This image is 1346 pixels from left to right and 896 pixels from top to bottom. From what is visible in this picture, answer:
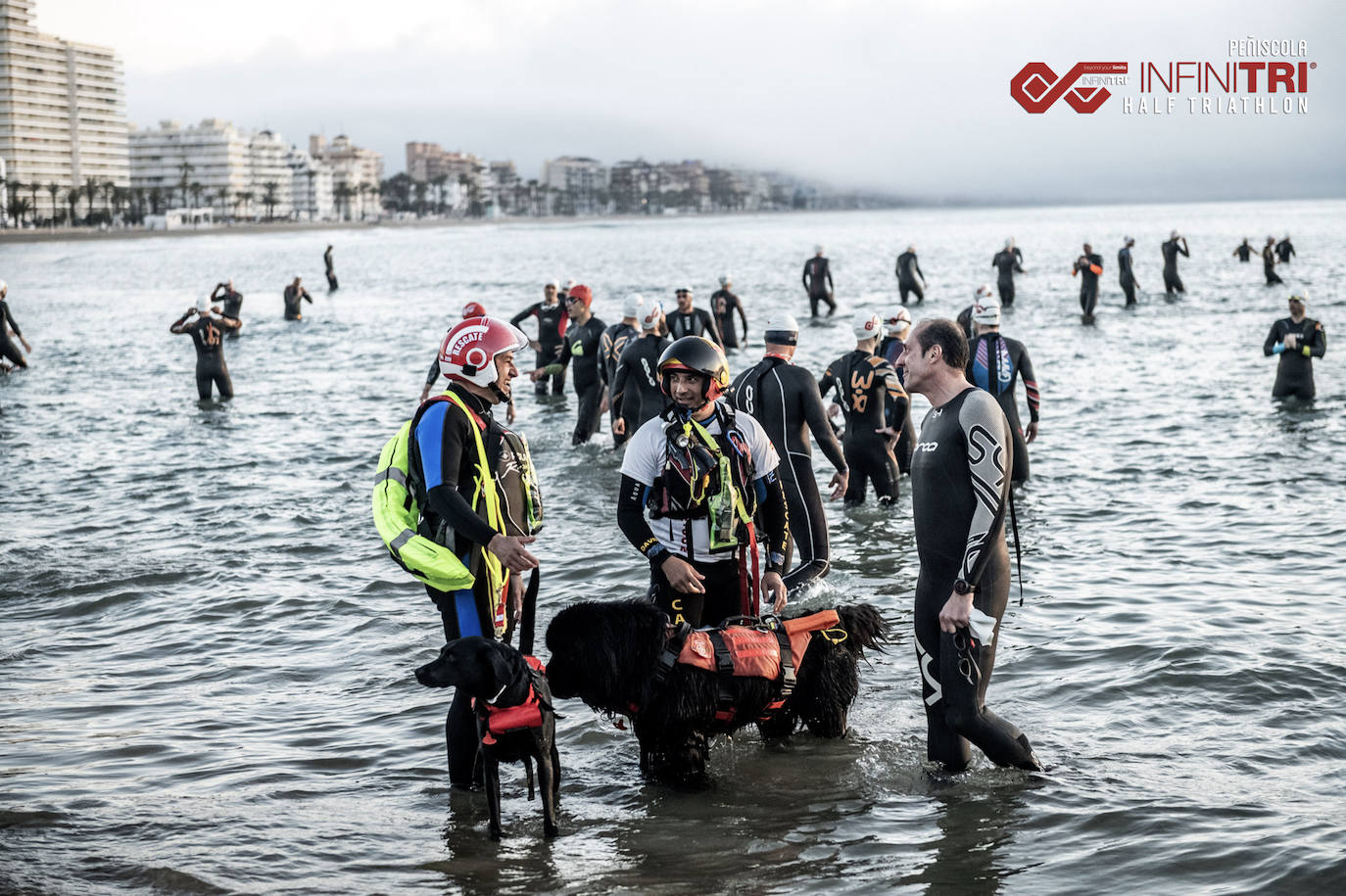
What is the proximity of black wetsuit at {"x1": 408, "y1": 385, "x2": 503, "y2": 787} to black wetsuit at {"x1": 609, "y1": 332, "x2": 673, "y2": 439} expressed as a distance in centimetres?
646

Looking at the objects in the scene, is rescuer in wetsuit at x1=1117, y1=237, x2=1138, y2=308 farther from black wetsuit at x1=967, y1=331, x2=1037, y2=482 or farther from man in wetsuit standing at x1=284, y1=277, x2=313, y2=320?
black wetsuit at x1=967, y1=331, x2=1037, y2=482

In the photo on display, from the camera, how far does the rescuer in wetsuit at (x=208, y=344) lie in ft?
60.6

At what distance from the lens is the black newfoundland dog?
16.8 feet

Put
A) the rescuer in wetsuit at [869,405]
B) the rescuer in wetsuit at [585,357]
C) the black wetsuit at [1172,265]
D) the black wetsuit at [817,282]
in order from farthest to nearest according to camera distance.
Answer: the black wetsuit at [1172,265] → the black wetsuit at [817,282] → the rescuer in wetsuit at [585,357] → the rescuer in wetsuit at [869,405]

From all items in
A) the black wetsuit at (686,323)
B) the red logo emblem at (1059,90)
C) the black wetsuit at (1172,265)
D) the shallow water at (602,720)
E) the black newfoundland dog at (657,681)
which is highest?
the red logo emblem at (1059,90)

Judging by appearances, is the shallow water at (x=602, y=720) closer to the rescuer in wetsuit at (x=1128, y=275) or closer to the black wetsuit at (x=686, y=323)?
the black wetsuit at (x=686, y=323)

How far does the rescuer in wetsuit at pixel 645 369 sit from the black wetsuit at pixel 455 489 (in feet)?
21.3

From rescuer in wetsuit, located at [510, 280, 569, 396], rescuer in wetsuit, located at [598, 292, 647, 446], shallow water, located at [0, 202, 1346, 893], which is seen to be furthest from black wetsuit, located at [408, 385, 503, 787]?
rescuer in wetsuit, located at [510, 280, 569, 396]

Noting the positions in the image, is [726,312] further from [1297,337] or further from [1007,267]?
[1007,267]

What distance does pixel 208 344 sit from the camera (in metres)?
19.0

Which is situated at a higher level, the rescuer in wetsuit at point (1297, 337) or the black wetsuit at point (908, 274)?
the black wetsuit at point (908, 274)

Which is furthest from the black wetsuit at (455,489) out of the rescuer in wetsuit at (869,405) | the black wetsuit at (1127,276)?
the black wetsuit at (1127,276)

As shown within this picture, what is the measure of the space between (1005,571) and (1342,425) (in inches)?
469

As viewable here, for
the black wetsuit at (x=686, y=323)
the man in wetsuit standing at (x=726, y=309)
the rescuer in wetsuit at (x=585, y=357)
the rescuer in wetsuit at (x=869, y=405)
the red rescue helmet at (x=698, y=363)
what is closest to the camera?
the red rescue helmet at (x=698, y=363)
